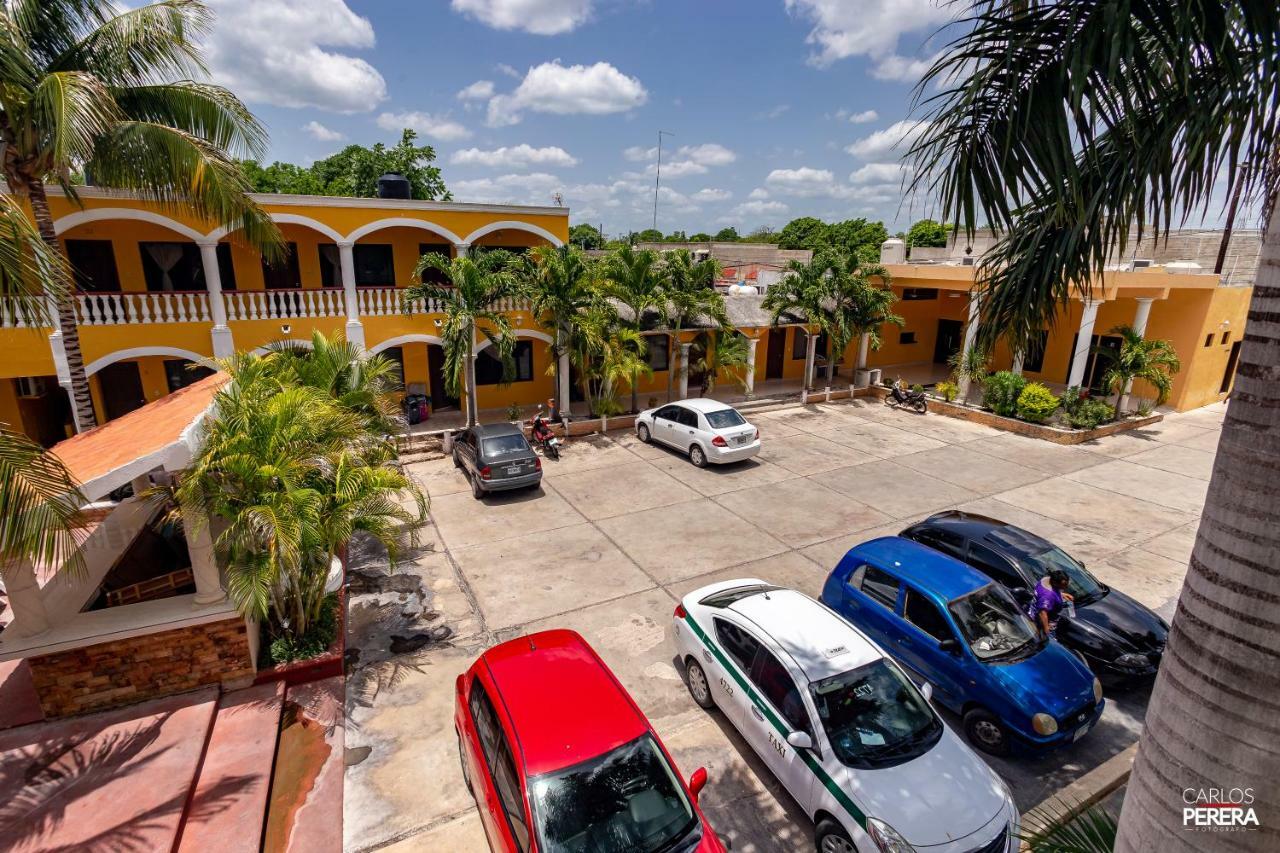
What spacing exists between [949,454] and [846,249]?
8.68 m

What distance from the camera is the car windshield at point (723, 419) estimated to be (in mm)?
15578

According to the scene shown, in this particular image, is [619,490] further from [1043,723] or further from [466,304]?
[1043,723]

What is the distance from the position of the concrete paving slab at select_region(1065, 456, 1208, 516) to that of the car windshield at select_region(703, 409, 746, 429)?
8156 millimetres

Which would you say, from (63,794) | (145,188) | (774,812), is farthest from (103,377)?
(774,812)

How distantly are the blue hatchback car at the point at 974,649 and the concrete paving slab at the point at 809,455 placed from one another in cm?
776

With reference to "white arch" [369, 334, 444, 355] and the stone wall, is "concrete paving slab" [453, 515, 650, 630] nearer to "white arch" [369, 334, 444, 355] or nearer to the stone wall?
the stone wall

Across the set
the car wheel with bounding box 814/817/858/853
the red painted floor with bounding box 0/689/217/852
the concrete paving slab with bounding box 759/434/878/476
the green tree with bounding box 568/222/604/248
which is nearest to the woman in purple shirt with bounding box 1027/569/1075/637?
the car wheel with bounding box 814/817/858/853

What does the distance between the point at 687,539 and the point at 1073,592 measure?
5.99 metres

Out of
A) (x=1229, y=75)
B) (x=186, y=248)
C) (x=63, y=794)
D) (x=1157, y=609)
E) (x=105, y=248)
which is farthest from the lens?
(x=186, y=248)

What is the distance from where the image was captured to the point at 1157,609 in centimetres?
938

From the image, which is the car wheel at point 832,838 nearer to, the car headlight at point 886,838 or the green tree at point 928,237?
the car headlight at point 886,838

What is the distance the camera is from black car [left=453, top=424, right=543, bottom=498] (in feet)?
43.4

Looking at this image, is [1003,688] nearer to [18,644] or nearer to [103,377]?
[18,644]

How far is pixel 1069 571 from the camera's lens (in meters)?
8.62
